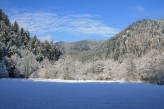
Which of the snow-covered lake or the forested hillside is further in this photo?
the forested hillside

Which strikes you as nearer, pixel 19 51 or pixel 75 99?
pixel 75 99

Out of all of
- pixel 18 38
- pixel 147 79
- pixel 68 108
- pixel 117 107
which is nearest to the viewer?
pixel 68 108

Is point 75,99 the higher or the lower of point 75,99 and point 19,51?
the lower

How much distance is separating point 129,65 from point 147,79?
1085 centimetres

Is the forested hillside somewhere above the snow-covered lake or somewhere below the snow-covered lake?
above

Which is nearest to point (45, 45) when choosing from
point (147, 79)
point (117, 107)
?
point (147, 79)

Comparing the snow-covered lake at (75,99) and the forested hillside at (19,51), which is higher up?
the forested hillside at (19,51)

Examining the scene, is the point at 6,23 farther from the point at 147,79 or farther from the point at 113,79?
the point at 147,79

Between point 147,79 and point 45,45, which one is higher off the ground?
point 45,45

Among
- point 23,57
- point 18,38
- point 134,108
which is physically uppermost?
point 18,38

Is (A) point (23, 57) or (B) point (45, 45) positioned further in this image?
(B) point (45, 45)

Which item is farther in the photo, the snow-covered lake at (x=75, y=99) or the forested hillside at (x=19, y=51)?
the forested hillside at (x=19, y=51)

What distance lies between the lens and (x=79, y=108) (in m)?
35.6

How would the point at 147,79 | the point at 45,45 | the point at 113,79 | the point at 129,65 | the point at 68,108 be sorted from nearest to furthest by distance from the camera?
the point at 68,108 → the point at 147,79 → the point at 129,65 → the point at 113,79 → the point at 45,45
